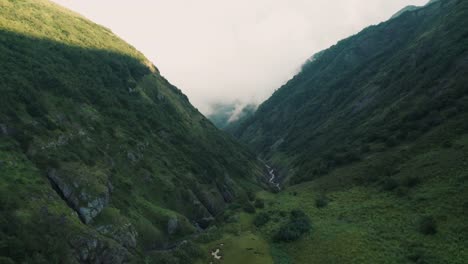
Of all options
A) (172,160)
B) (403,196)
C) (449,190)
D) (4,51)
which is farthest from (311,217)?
(4,51)

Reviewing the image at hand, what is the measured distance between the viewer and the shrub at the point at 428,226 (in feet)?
173

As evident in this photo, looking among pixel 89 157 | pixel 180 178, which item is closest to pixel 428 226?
pixel 180 178

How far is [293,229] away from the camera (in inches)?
2692

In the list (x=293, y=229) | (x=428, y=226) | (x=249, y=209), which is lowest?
(x=428, y=226)

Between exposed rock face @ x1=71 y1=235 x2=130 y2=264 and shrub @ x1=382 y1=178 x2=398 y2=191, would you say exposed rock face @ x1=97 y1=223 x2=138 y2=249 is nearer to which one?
exposed rock face @ x1=71 y1=235 x2=130 y2=264

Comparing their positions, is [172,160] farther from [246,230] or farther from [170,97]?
[170,97]

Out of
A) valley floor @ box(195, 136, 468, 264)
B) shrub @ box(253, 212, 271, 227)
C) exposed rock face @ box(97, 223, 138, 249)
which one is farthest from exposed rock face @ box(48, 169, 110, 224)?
shrub @ box(253, 212, 271, 227)

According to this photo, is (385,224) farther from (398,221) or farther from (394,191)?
(394,191)

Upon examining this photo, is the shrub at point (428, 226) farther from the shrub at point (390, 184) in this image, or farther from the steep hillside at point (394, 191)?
the shrub at point (390, 184)

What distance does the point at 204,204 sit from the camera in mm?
100250

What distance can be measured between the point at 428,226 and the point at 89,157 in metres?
68.3

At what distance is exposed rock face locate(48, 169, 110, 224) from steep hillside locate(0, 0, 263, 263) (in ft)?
0.63

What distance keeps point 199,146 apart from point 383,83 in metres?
106

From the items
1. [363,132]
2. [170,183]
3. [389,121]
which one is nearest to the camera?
[170,183]
